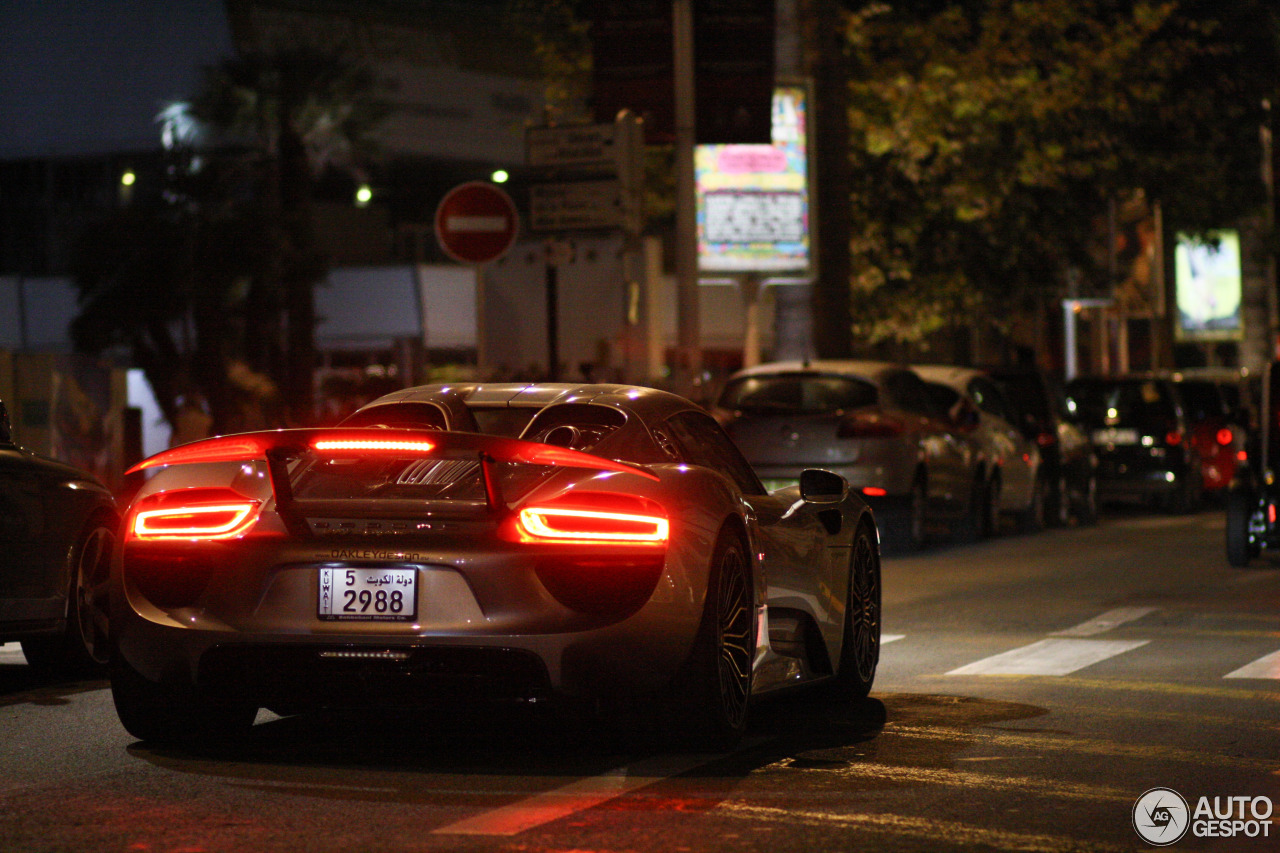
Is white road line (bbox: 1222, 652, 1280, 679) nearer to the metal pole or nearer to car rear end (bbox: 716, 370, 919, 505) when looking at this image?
car rear end (bbox: 716, 370, 919, 505)

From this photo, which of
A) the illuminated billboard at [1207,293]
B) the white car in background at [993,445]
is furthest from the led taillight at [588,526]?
the illuminated billboard at [1207,293]

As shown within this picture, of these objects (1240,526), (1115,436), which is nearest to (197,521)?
(1240,526)

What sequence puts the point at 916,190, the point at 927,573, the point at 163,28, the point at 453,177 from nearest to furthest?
the point at 927,573
the point at 916,190
the point at 163,28
the point at 453,177

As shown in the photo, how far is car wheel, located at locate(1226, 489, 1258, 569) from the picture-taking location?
17.3 metres

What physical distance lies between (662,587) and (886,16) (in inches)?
986

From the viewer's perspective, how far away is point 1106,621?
43.5ft

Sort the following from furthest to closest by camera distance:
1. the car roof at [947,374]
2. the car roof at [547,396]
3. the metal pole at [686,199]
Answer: the metal pole at [686,199], the car roof at [947,374], the car roof at [547,396]

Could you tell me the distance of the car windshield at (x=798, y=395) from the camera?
18.8 meters

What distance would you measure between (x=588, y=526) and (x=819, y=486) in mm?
1777

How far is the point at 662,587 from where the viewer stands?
7.22 m

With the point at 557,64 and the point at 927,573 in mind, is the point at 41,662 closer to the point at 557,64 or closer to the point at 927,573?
the point at 927,573

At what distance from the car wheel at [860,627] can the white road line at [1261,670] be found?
68.4 inches

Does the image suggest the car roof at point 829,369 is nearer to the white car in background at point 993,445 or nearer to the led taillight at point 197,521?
the white car in background at point 993,445

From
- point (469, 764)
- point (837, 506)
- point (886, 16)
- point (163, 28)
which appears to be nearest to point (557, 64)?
point (886, 16)
